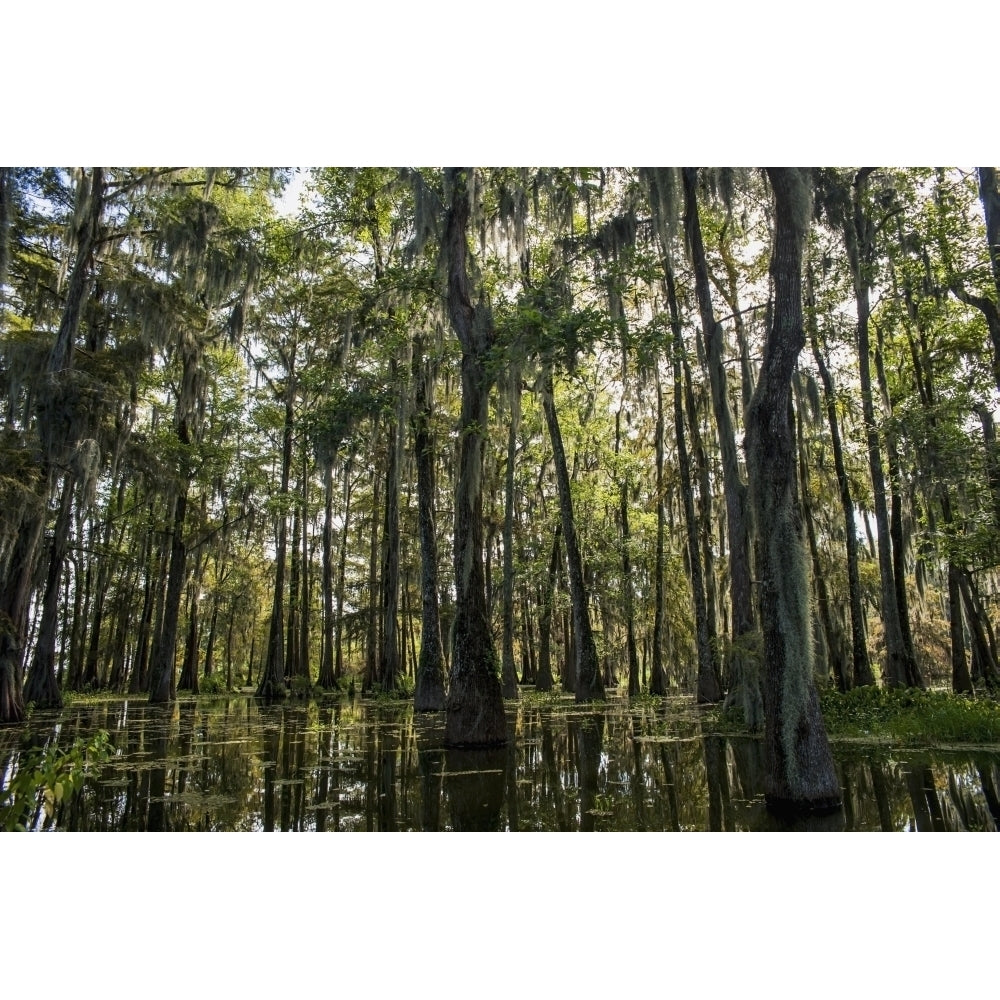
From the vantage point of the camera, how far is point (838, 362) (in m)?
14.9

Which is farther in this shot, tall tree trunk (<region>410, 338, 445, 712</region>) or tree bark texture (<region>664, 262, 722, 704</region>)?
tree bark texture (<region>664, 262, 722, 704</region>)

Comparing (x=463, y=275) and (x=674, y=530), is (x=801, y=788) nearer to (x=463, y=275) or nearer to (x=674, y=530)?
(x=463, y=275)

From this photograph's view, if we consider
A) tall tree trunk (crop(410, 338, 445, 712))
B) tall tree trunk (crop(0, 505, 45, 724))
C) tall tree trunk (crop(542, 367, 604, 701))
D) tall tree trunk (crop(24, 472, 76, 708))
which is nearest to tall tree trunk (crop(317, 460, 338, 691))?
tall tree trunk (crop(410, 338, 445, 712))

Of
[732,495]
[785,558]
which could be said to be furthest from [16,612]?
[785,558]

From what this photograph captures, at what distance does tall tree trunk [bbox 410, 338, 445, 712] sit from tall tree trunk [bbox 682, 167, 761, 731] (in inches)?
199

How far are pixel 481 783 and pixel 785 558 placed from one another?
317cm

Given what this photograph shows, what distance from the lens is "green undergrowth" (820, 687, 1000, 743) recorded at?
7453 millimetres

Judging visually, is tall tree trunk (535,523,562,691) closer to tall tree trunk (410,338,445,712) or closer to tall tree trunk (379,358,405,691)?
tall tree trunk (379,358,405,691)

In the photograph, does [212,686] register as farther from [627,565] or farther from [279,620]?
[627,565]

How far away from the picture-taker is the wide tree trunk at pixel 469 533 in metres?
8.27

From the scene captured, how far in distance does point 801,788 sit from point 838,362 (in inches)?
490

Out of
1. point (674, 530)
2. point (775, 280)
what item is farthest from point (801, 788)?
point (674, 530)

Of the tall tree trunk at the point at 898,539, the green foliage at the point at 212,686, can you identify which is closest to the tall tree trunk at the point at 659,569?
the tall tree trunk at the point at 898,539

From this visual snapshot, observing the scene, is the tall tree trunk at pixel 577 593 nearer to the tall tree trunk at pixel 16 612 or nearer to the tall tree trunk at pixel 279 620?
the tall tree trunk at pixel 279 620
